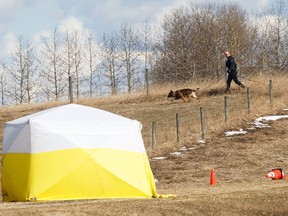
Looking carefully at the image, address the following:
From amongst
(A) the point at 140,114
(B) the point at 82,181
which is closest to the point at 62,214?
(B) the point at 82,181

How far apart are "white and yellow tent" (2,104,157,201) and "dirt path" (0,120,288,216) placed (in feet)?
1.50

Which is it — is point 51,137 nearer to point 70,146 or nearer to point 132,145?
point 70,146

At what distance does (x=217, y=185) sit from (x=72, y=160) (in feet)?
22.2

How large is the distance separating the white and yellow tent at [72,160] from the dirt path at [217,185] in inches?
18.0

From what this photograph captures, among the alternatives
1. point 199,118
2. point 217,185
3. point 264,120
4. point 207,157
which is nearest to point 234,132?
point 264,120

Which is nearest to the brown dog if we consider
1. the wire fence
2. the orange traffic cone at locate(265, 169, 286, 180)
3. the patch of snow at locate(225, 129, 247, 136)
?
the wire fence

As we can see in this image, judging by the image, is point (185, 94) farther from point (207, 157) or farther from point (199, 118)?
point (207, 157)

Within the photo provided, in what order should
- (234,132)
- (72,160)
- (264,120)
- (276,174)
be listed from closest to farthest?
(72,160) < (276,174) < (234,132) < (264,120)

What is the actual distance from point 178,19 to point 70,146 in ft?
179

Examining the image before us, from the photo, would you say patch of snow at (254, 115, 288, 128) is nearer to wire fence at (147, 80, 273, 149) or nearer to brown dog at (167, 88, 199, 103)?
wire fence at (147, 80, 273, 149)

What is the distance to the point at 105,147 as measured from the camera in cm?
1537

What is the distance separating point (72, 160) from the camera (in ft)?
49.5

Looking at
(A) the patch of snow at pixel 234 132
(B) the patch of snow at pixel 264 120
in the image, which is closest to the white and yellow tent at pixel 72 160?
(A) the patch of snow at pixel 234 132

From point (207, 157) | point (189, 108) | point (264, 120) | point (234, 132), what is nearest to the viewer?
point (207, 157)
